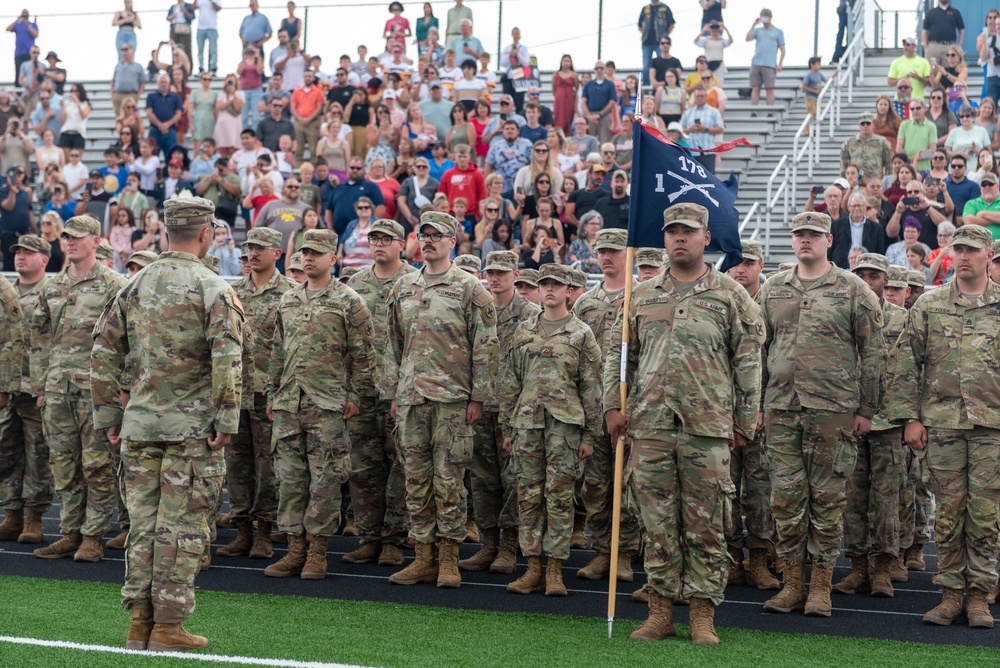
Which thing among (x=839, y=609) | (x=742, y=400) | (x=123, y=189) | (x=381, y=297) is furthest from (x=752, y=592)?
(x=123, y=189)

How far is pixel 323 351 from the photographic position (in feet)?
Result: 31.8

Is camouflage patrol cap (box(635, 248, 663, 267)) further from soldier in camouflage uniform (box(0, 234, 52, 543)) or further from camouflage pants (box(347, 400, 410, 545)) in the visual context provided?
soldier in camouflage uniform (box(0, 234, 52, 543))

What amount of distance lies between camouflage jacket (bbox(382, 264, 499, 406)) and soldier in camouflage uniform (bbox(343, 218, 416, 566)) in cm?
65

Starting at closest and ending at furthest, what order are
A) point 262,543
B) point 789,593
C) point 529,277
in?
1. point 789,593
2. point 262,543
3. point 529,277

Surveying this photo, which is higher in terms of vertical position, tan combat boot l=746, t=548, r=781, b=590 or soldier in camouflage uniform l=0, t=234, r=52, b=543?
soldier in camouflage uniform l=0, t=234, r=52, b=543

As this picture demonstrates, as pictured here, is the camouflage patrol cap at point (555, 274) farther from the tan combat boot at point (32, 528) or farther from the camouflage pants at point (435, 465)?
the tan combat boot at point (32, 528)

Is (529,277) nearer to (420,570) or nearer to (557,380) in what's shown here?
(557,380)

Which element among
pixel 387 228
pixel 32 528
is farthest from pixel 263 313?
pixel 32 528

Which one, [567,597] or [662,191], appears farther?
[567,597]

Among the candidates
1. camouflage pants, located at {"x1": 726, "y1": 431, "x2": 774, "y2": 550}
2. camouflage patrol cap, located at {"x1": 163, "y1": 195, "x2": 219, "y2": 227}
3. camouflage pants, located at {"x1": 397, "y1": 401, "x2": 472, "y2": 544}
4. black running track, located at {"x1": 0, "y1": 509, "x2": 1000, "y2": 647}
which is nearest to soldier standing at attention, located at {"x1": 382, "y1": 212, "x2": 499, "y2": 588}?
camouflage pants, located at {"x1": 397, "y1": 401, "x2": 472, "y2": 544}

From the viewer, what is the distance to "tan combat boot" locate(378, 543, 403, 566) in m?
10.1

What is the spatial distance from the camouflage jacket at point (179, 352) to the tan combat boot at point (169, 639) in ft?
3.32

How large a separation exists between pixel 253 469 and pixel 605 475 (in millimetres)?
2911

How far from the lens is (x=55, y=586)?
8977mm
